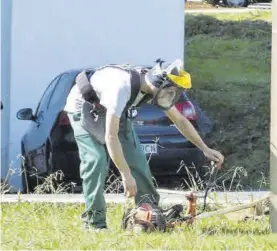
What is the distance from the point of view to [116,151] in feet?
24.2

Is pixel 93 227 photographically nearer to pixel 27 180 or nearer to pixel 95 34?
pixel 27 180

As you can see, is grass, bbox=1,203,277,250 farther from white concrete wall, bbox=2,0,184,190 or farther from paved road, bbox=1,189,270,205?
white concrete wall, bbox=2,0,184,190

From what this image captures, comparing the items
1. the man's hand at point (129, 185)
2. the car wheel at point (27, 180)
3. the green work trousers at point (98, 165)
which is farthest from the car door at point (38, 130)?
the man's hand at point (129, 185)

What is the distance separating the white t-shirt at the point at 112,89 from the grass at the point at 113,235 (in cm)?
91

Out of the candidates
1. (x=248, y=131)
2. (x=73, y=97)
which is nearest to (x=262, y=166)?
(x=248, y=131)

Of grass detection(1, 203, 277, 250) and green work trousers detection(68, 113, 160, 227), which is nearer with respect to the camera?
grass detection(1, 203, 277, 250)

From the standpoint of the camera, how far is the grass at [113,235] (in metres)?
7.11

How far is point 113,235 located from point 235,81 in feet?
44.8

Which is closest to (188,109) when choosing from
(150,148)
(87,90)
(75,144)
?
(150,148)

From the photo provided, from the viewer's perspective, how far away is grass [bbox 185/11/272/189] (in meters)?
16.1

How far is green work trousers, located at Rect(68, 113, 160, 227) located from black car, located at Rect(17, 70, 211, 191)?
331 centimetres

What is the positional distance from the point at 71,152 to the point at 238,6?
727 inches

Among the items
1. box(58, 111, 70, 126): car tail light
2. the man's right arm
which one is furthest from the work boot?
box(58, 111, 70, 126): car tail light

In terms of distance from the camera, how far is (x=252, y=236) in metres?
7.66
